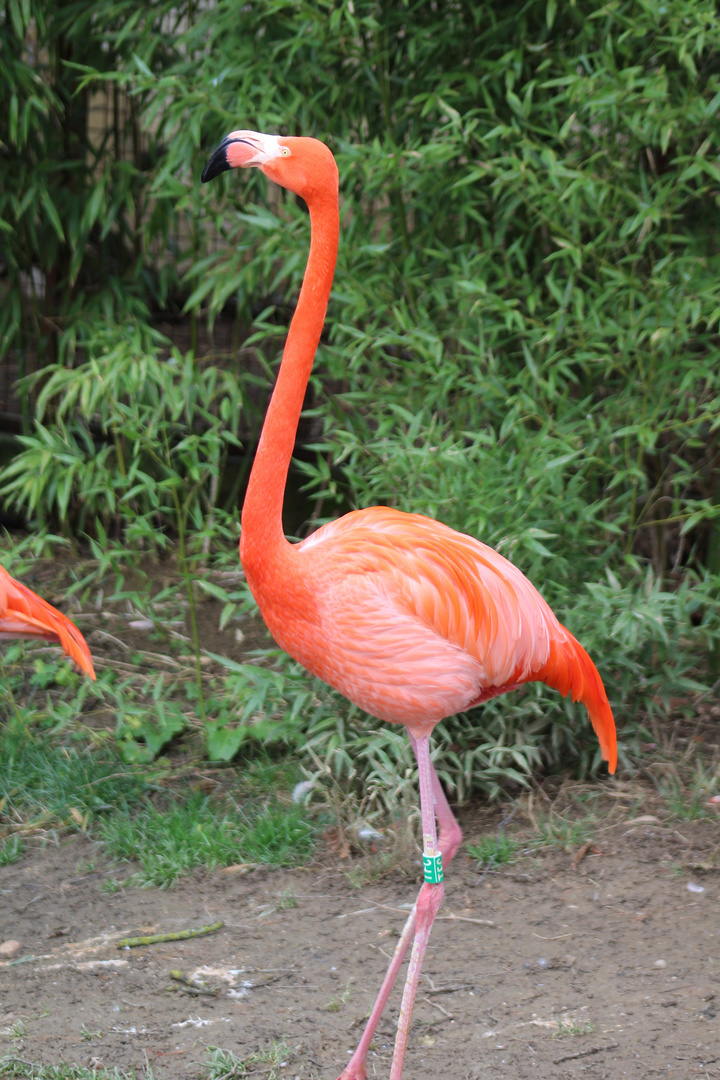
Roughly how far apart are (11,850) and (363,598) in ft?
5.44

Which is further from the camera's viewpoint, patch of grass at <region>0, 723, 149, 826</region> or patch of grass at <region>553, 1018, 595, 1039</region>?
patch of grass at <region>0, 723, 149, 826</region>

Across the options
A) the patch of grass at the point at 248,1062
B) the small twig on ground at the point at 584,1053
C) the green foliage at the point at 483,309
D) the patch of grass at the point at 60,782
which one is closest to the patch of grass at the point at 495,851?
the green foliage at the point at 483,309

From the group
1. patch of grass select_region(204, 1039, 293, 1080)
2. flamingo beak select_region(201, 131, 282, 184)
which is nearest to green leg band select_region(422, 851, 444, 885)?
patch of grass select_region(204, 1039, 293, 1080)

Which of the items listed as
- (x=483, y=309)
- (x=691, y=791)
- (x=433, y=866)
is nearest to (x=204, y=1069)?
(x=433, y=866)

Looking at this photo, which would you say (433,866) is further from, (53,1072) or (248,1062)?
(53,1072)

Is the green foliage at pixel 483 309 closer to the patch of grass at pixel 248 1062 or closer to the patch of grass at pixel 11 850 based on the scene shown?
the patch of grass at pixel 11 850

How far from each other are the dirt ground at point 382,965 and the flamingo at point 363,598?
0.90 feet

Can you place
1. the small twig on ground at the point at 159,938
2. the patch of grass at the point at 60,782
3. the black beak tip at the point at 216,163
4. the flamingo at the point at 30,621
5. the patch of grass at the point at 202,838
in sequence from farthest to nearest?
the patch of grass at the point at 60,782, the patch of grass at the point at 202,838, the flamingo at the point at 30,621, the small twig on ground at the point at 159,938, the black beak tip at the point at 216,163

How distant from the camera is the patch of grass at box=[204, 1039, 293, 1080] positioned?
7.65 feet

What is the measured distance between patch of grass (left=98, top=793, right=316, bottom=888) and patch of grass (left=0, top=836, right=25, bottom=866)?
0.24m

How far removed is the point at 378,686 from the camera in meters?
2.29

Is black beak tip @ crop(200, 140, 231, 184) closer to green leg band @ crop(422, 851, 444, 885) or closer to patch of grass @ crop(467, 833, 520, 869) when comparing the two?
green leg band @ crop(422, 851, 444, 885)

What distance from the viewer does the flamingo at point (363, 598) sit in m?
2.23

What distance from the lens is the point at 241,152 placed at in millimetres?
2154
